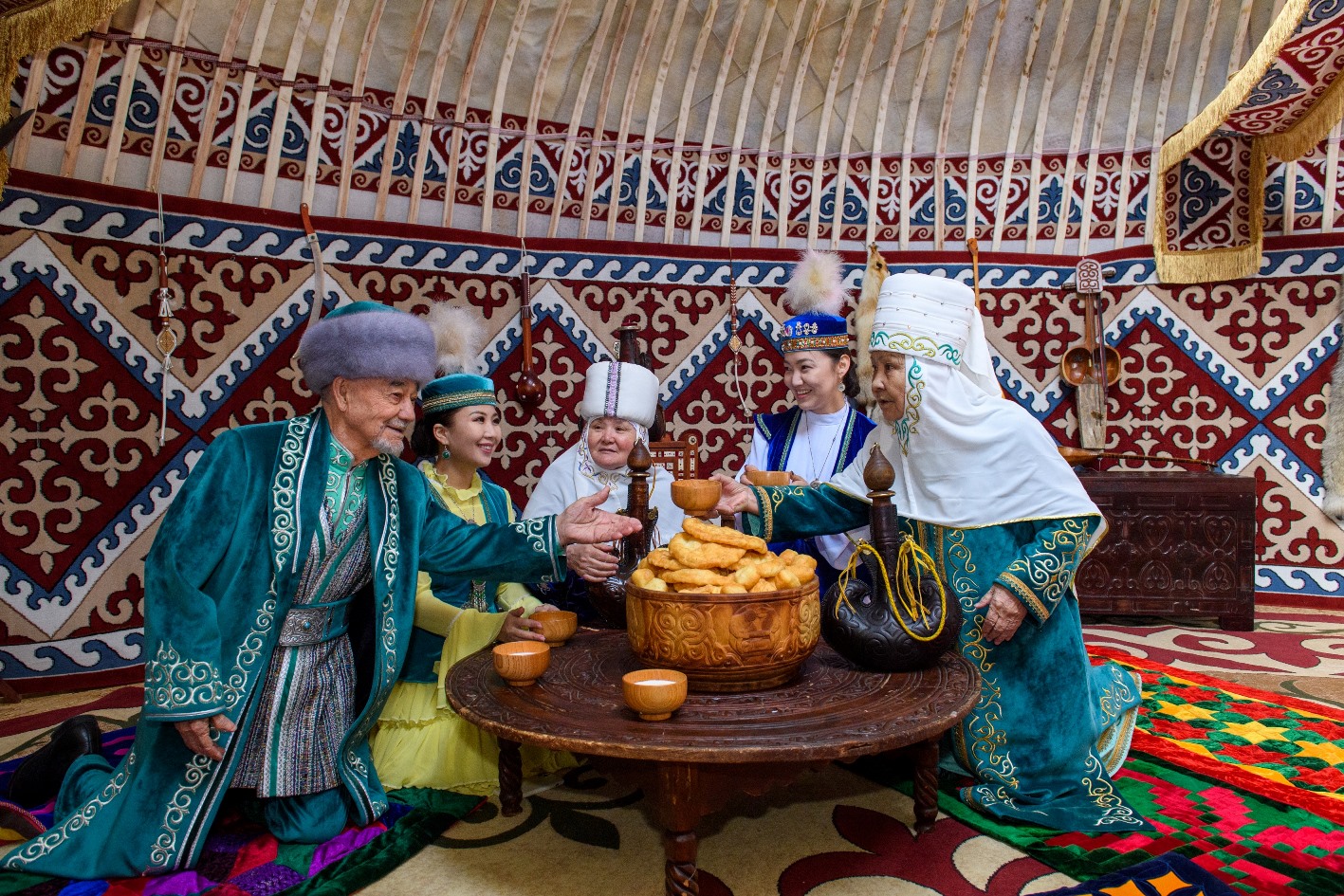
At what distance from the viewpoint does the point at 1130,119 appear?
200 inches

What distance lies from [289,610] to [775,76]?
407 cm

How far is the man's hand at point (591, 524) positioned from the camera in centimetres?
234

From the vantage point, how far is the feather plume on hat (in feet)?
12.7

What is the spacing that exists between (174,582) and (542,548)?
87cm

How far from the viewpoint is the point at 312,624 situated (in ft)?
7.44

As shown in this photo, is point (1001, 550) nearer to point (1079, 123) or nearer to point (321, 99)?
point (321, 99)

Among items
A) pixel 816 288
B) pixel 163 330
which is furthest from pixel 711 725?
pixel 163 330

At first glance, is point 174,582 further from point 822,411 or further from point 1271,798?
point 1271,798

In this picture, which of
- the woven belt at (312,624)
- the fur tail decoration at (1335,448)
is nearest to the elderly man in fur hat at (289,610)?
the woven belt at (312,624)

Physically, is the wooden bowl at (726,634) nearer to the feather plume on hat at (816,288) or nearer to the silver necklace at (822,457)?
the silver necklace at (822,457)

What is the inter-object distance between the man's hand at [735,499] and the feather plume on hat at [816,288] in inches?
52.2

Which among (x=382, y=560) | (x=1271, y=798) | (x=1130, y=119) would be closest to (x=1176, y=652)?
(x=1271, y=798)

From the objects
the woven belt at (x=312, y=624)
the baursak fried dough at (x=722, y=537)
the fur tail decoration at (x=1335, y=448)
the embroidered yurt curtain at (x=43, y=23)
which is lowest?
the woven belt at (x=312, y=624)

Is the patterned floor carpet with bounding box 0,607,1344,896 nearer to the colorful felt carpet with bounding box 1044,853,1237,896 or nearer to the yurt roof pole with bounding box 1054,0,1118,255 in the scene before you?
the colorful felt carpet with bounding box 1044,853,1237,896
